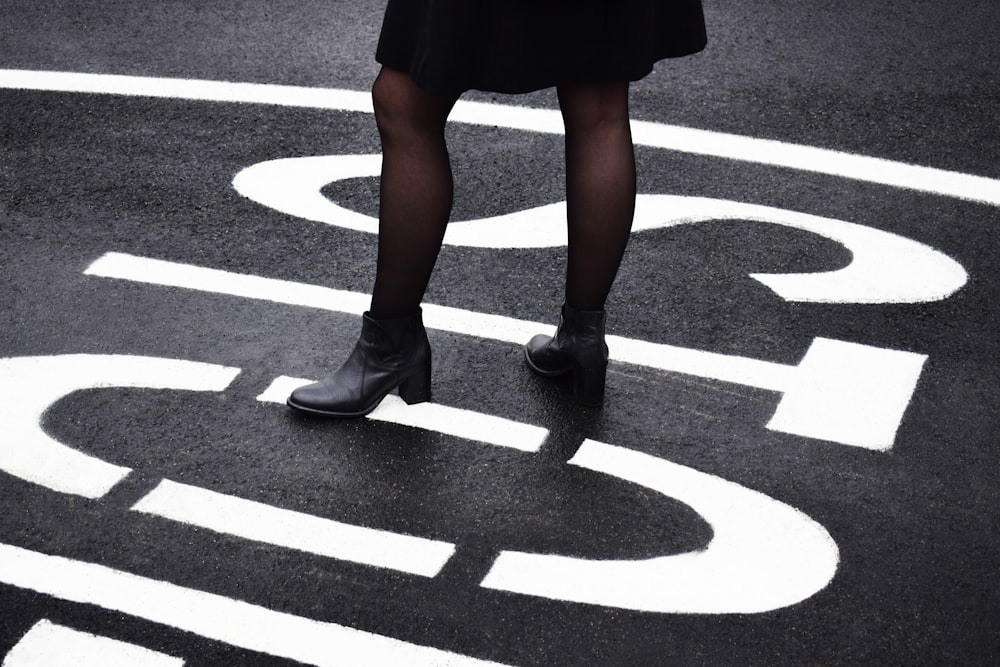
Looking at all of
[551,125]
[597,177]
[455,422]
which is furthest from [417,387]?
[551,125]

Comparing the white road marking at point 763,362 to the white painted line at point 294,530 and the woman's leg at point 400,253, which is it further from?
the white painted line at point 294,530

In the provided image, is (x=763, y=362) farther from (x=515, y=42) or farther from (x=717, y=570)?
(x=515, y=42)

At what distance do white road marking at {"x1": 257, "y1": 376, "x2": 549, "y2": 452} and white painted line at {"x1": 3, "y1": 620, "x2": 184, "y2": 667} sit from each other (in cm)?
A: 94

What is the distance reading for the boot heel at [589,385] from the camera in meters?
3.30

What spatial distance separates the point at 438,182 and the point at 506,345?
766 mm

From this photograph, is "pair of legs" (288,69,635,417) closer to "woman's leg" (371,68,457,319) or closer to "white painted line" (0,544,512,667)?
"woman's leg" (371,68,457,319)

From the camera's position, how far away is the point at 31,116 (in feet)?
16.8

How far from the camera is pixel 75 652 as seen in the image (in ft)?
8.18

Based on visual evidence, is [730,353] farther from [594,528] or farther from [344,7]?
[344,7]

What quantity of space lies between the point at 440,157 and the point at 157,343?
3.59 ft

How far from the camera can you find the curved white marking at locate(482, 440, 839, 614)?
2670mm

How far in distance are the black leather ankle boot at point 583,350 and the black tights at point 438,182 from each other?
13 cm

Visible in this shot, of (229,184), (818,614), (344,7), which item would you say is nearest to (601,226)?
(818,614)

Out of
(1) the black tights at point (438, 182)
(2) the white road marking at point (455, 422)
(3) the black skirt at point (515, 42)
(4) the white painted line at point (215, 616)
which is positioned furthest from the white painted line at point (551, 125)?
(4) the white painted line at point (215, 616)
